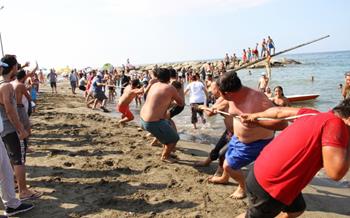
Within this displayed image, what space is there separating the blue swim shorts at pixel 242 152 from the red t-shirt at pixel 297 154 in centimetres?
131

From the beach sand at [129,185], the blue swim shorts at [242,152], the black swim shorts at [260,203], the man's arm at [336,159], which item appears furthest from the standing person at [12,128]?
the man's arm at [336,159]

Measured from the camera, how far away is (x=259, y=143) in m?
4.21

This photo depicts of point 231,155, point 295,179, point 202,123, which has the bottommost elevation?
point 202,123

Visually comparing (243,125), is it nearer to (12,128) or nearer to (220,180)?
(220,180)

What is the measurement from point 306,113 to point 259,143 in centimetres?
140

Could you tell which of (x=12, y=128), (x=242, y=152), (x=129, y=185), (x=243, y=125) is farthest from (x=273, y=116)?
(x=12, y=128)

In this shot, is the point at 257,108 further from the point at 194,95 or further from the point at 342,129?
the point at 194,95

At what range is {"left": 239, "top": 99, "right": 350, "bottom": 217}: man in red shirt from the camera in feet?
7.69

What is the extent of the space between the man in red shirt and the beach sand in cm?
171

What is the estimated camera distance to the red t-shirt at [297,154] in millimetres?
2370

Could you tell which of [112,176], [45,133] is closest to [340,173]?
[112,176]

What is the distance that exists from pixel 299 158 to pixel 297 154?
0.03 meters

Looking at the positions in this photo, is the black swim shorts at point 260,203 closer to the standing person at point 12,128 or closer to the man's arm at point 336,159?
the man's arm at point 336,159

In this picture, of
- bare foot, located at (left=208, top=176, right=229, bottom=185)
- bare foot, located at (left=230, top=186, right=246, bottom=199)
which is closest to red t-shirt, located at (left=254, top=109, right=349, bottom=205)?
bare foot, located at (left=230, top=186, right=246, bottom=199)
